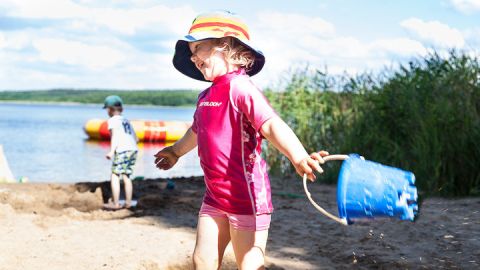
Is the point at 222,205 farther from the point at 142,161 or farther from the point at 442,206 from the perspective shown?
the point at 142,161

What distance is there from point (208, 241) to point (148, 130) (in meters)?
26.1

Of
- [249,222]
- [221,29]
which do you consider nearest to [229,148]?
[249,222]

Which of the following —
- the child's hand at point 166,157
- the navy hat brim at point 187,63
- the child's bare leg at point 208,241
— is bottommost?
the child's bare leg at point 208,241

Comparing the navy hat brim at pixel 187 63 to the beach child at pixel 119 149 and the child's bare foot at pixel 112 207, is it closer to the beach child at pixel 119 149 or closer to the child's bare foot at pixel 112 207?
the beach child at pixel 119 149

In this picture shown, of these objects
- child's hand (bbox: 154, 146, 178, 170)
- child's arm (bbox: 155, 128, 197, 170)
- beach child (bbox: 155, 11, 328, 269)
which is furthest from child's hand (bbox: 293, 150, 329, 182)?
child's hand (bbox: 154, 146, 178, 170)

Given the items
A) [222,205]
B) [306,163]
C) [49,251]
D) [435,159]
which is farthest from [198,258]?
[435,159]

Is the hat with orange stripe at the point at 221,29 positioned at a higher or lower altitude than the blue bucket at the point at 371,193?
higher

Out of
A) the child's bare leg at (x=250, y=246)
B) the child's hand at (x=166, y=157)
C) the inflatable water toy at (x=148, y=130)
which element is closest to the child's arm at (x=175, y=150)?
the child's hand at (x=166, y=157)

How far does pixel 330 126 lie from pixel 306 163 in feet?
25.5

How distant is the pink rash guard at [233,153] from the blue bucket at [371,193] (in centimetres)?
38

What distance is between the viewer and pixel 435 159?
8.24m

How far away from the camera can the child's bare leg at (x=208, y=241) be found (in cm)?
332

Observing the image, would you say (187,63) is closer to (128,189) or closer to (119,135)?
(119,135)

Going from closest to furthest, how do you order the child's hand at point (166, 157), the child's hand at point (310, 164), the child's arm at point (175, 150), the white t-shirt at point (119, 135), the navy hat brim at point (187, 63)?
the child's hand at point (310, 164), the navy hat brim at point (187, 63), the child's arm at point (175, 150), the child's hand at point (166, 157), the white t-shirt at point (119, 135)
